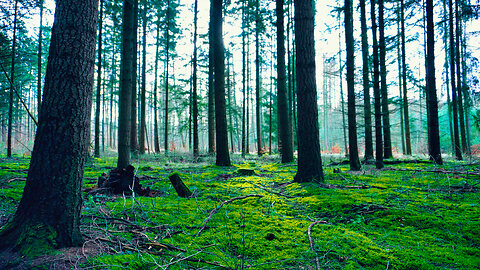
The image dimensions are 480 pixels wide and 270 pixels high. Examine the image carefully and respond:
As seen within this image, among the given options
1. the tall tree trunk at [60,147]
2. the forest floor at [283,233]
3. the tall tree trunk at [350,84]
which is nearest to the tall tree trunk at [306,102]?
the forest floor at [283,233]

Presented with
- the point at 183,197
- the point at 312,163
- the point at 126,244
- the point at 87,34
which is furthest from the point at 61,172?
the point at 312,163

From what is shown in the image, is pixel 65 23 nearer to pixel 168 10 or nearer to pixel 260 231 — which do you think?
pixel 260 231

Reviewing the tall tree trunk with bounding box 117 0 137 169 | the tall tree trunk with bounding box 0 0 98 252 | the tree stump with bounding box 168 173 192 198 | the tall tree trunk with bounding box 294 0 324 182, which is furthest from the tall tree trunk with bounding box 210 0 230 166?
the tall tree trunk with bounding box 0 0 98 252

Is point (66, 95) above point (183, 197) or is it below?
above

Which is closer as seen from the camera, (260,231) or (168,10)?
(260,231)

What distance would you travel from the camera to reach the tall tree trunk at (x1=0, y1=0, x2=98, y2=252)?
Result: 6.16 ft

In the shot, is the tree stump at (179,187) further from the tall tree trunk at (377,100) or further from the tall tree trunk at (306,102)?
Answer: the tall tree trunk at (377,100)

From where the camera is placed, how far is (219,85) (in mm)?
9383

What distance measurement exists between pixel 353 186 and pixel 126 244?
4267mm

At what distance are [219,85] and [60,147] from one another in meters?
7.73

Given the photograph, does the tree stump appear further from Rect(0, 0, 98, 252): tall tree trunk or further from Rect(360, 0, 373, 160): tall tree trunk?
Rect(360, 0, 373, 160): tall tree trunk

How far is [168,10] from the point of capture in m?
15.7

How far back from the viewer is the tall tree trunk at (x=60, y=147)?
6.16 ft

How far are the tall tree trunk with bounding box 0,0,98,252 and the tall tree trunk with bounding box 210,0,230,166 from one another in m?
7.16
